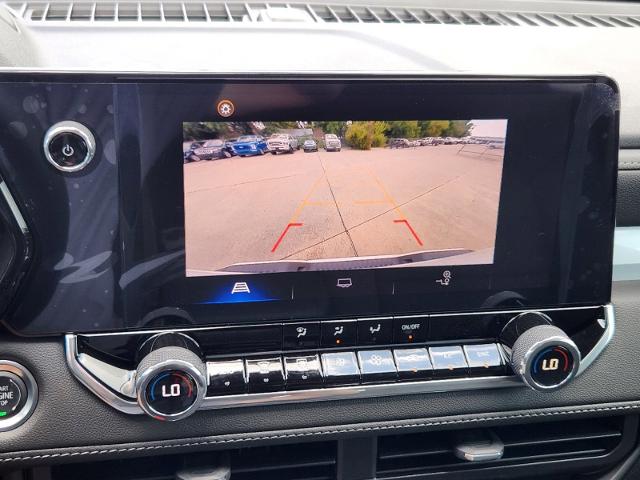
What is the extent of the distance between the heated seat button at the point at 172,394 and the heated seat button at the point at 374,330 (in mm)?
282

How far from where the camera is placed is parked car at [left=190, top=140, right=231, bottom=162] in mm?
1115

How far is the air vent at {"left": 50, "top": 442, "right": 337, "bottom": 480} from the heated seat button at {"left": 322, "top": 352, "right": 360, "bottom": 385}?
0.66ft

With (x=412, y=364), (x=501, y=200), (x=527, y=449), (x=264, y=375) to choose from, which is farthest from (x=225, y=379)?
(x=527, y=449)

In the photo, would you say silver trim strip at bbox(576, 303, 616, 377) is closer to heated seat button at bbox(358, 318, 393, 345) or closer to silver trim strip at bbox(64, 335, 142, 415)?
heated seat button at bbox(358, 318, 393, 345)

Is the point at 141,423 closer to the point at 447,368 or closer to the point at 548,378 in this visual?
the point at 447,368

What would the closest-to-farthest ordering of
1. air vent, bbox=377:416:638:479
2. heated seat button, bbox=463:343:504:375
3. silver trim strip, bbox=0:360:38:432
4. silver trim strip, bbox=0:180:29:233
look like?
silver trim strip, bbox=0:180:29:233, silver trim strip, bbox=0:360:38:432, heated seat button, bbox=463:343:504:375, air vent, bbox=377:416:638:479

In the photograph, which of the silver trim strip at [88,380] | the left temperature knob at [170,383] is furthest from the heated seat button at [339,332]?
the silver trim strip at [88,380]

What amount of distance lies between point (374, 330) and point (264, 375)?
190 mm

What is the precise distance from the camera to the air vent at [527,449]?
143 cm

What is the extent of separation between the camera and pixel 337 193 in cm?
117

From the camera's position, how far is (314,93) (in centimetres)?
113

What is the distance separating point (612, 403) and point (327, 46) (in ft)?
2.75

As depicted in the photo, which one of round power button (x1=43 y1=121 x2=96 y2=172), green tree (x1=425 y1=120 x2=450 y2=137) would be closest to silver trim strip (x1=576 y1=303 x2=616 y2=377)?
A: green tree (x1=425 y1=120 x2=450 y2=137)

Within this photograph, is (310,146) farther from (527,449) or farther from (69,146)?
(527,449)
